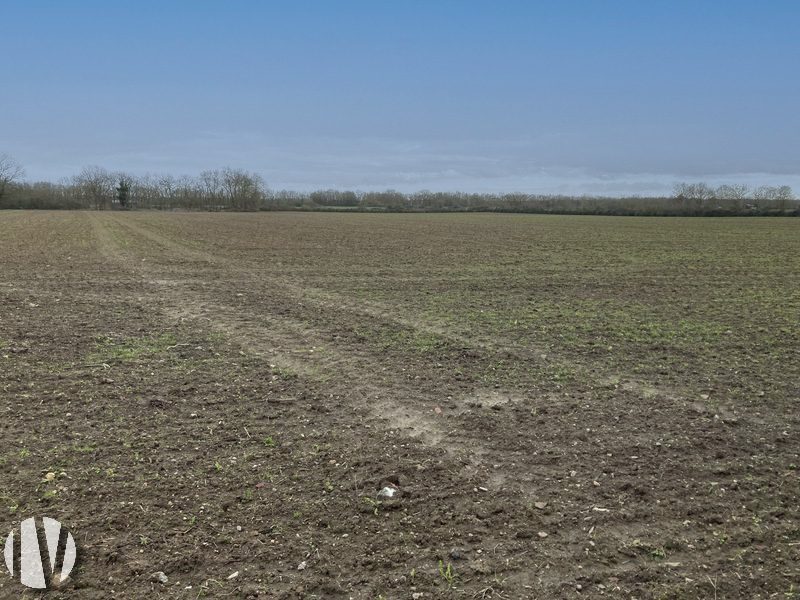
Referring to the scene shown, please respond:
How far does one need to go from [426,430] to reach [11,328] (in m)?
7.38

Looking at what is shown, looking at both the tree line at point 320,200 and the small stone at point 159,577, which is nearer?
the small stone at point 159,577

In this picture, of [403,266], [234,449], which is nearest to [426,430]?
[234,449]

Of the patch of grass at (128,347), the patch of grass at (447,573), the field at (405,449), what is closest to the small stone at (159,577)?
the field at (405,449)

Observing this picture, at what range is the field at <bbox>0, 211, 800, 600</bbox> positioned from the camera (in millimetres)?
3305

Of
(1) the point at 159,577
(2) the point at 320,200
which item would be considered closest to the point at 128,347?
(1) the point at 159,577

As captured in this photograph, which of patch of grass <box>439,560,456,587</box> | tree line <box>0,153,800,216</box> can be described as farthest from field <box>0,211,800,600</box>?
tree line <box>0,153,800,216</box>

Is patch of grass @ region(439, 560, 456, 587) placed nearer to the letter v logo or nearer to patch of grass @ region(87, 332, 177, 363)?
the letter v logo

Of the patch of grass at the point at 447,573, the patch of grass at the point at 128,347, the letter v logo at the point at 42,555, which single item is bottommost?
the patch of grass at the point at 447,573

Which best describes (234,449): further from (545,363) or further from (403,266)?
(403,266)

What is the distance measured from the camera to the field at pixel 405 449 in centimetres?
330

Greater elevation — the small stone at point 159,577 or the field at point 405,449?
the field at point 405,449

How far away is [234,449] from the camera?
472cm

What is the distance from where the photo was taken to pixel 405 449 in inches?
190

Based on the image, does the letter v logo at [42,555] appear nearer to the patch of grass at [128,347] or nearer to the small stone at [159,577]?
the small stone at [159,577]
